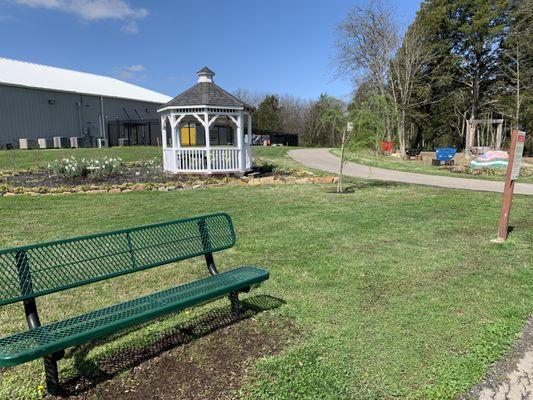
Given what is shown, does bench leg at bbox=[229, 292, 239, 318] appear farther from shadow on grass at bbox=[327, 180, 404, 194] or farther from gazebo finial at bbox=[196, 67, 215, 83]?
gazebo finial at bbox=[196, 67, 215, 83]

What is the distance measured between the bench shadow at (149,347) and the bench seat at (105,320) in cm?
35

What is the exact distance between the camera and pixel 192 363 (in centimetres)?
289

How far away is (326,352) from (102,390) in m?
1.49

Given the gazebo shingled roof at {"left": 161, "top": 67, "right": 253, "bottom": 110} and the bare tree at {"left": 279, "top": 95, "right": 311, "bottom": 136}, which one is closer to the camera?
the gazebo shingled roof at {"left": 161, "top": 67, "right": 253, "bottom": 110}

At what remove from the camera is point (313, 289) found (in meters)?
4.13

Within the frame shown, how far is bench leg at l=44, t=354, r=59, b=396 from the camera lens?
97.7 inches

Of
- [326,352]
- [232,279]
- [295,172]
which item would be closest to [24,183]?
[295,172]

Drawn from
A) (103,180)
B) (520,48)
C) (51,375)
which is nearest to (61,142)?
(103,180)

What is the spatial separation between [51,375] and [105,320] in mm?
414

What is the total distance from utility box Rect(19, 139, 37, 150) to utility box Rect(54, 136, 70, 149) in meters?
1.30

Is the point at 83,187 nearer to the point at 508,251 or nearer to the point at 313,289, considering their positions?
the point at 313,289

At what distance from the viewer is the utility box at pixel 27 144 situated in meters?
27.3

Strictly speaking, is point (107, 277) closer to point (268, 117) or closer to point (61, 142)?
point (61, 142)

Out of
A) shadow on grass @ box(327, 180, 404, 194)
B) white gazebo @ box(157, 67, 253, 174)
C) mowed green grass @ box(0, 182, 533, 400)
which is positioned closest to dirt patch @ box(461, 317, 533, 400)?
mowed green grass @ box(0, 182, 533, 400)
